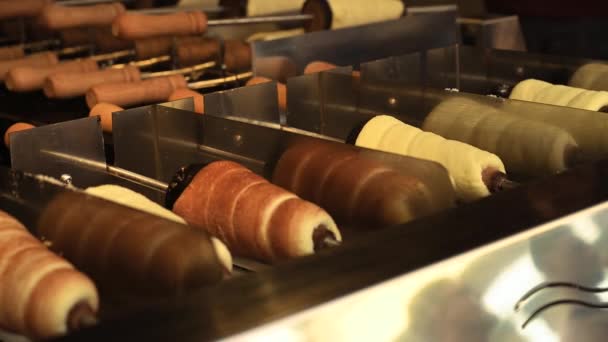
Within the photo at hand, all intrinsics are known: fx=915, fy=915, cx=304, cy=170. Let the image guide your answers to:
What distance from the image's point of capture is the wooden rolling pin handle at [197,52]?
7.58 ft

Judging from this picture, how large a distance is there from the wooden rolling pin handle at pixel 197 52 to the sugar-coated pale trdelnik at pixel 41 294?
1.35 meters

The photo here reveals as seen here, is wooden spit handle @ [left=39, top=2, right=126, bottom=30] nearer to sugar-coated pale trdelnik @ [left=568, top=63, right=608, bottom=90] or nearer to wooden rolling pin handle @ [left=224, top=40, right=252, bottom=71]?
wooden rolling pin handle @ [left=224, top=40, right=252, bottom=71]

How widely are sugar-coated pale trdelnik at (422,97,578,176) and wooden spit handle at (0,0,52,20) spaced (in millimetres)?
1466

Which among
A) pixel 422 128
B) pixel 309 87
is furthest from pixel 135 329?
pixel 309 87

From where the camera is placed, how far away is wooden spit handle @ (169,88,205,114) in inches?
65.5

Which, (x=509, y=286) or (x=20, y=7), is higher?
(x=20, y=7)

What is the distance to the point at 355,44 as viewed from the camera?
232cm

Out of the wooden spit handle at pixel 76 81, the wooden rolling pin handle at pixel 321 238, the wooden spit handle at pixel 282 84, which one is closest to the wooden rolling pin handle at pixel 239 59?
the wooden spit handle at pixel 282 84

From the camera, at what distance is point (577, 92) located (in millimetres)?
1499

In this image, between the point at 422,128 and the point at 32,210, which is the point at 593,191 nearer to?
the point at 422,128

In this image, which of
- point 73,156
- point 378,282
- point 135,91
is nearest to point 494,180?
point 378,282

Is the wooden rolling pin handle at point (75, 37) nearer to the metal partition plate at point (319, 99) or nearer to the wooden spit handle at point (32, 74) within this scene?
the wooden spit handle at point (32, 74)

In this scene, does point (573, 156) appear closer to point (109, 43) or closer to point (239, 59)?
point (239, 59)

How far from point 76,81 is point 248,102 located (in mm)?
613
